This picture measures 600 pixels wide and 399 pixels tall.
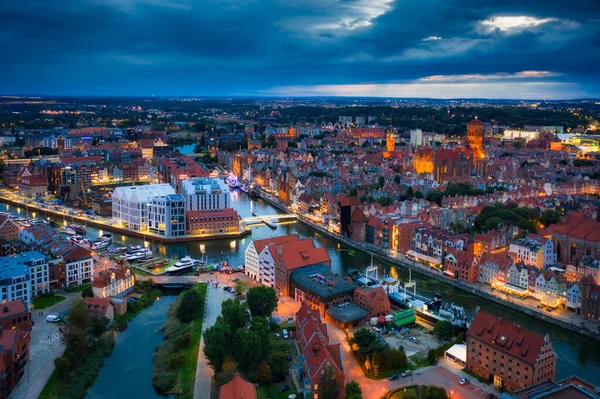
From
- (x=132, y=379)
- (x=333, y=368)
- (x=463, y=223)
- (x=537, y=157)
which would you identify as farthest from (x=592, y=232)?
(x=537, y=157)

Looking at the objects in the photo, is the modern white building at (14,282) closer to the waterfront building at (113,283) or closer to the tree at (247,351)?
the waterfront building at (113,283)

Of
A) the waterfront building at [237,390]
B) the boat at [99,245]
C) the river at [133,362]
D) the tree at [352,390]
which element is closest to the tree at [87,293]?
the river at [133,362]

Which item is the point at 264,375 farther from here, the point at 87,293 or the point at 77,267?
the point at 77,267

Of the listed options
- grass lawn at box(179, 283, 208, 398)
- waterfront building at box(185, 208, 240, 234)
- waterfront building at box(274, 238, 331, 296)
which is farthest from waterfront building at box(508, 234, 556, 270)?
waterfront building at box(185, 208, 240, 234)

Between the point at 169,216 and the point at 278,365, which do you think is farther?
the point at 169,216

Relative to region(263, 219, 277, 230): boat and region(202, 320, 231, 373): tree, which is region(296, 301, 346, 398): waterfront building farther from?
region(263, 219, 277, 230): boat

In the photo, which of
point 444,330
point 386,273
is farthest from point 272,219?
point 444,330
